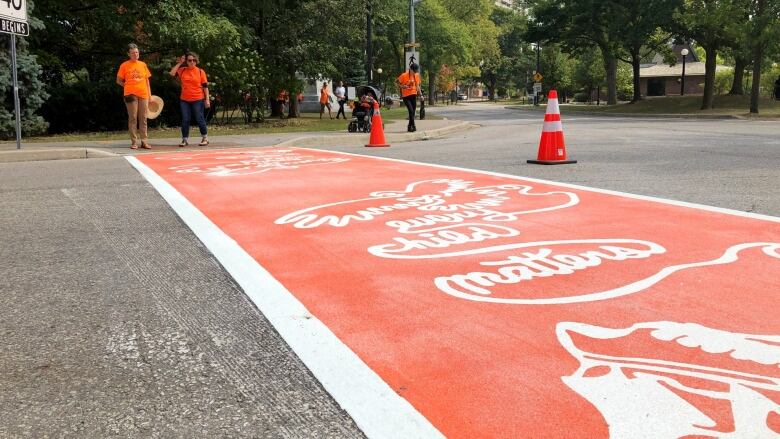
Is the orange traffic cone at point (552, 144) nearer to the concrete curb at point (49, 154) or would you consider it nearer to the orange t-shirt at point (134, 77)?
the concrete curb at point (49, 154)

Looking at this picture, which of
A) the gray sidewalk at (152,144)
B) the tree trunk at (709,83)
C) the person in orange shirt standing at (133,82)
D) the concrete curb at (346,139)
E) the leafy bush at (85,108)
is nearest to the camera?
the gray sidewalk at (152,144)

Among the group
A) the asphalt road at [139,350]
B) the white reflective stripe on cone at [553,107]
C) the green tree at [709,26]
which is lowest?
the asphalt road at [139,350]

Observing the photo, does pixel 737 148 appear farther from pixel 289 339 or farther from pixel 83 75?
pixel 83 75

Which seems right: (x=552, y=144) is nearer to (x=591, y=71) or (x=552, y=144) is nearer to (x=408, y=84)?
(x=408, y=84)

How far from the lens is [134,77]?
14523mm

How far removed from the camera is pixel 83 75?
1023 inches

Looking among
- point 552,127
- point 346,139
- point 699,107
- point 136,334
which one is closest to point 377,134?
point 346,139

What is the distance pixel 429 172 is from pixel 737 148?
701cm

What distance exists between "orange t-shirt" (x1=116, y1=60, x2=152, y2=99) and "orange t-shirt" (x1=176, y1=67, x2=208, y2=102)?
752 millimetres

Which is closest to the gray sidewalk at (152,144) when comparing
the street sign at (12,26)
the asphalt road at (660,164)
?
the asphalt road at (660,164)

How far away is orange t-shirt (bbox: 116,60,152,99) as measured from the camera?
47.5ft

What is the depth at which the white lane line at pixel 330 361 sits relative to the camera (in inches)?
93.8

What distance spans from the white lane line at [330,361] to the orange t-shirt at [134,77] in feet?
35.1

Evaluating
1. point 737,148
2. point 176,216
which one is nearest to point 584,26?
point 737,148
